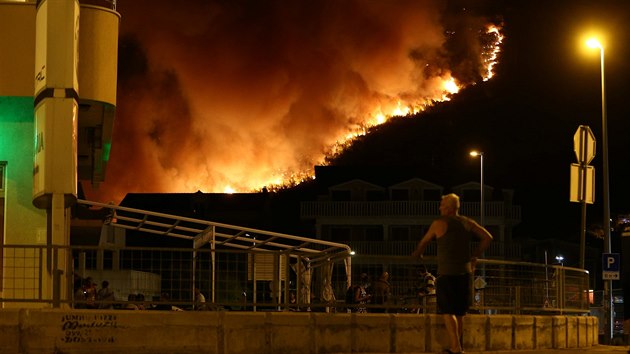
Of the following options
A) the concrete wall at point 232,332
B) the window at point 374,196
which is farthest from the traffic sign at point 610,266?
the window at point 374,196

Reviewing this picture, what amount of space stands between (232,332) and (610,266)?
15706 mm

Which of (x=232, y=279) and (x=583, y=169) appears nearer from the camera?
(x=232, y=279)

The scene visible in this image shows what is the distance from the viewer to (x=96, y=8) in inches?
695

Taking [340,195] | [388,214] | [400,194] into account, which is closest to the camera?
[388,214]

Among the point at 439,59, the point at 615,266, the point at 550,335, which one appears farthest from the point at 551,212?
the point at 550,335

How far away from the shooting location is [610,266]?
88.2 ft

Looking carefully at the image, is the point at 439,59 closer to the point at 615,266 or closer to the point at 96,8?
the point at 615,266

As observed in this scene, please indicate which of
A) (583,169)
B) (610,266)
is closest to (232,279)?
(583,169)

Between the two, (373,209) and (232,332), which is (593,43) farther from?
(373,209)

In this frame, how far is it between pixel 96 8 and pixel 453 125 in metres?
103

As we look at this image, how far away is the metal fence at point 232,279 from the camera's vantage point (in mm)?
14047

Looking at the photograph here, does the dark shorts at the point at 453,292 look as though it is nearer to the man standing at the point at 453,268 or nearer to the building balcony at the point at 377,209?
the man standing at the point at 453,268

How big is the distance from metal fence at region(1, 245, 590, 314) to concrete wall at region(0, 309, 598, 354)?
52cm

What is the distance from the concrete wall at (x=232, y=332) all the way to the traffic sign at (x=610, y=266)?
11792 millimetres
